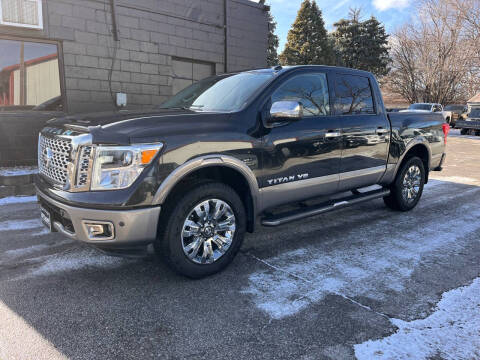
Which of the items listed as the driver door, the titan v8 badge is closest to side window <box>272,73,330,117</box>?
the driver door

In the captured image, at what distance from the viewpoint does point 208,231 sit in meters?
3.26

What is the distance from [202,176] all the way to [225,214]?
413 millimetres

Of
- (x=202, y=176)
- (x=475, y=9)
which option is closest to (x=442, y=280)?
(x=202, y=176)

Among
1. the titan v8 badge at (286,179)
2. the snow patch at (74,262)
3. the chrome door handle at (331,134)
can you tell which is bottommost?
the snow patch at (74,262)

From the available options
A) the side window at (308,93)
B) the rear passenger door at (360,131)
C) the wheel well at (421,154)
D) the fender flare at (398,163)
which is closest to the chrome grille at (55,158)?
the side window at (308,93)

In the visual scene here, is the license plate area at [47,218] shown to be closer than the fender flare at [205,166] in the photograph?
No

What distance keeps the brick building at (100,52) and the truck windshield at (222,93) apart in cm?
438

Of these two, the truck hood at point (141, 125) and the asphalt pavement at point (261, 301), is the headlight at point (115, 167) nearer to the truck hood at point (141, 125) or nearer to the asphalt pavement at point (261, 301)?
the truck hood at point (141, 125)

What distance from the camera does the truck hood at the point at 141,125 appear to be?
9.19ft

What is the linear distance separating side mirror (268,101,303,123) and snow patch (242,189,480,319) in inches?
57.3

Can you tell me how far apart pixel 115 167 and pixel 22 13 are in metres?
6.15

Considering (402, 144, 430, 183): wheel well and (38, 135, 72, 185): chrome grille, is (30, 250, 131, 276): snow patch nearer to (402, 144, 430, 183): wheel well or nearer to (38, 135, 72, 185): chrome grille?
(38, 135, 72, 185): chrome grille

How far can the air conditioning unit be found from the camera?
→ 269 inches

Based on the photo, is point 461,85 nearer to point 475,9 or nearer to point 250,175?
point 475,9
